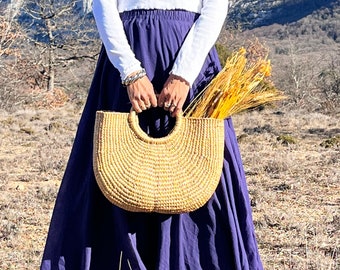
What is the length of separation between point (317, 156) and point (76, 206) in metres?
6.19

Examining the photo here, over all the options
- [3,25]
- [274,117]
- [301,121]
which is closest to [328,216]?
[301,121]

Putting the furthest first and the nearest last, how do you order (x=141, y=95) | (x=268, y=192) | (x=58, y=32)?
1. (x=58, y=32)
2. (x=268, y=192)
3. (x=141, y=95)

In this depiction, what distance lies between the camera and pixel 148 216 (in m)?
2.19

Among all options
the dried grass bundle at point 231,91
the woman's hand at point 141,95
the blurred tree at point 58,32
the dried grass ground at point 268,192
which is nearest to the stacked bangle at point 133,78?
the woman's hand at point 141,95

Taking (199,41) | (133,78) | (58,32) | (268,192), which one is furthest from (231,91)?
(58,32)

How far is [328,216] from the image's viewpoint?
478 centimetres

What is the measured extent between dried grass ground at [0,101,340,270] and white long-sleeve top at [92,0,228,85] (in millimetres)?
1316

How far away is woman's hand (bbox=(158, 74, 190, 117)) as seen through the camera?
6.62 feet

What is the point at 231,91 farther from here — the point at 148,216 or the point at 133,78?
the point at 148,216

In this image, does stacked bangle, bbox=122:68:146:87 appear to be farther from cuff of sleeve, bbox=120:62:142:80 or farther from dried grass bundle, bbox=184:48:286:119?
dried grass bundle, bbox=184:48:286:119

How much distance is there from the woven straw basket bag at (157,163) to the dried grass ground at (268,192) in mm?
1151

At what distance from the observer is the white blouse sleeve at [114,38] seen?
2.04 metres

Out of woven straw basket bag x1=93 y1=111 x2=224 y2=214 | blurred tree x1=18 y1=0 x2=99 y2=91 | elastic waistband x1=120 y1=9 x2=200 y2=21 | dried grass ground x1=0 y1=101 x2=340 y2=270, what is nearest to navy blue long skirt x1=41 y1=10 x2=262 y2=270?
elastic waistband x1=120 y1=9 x2=200 y2=21

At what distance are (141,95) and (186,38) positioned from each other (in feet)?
0.79
